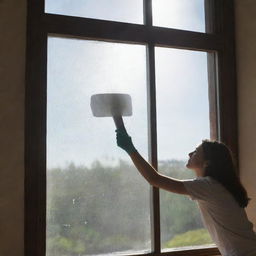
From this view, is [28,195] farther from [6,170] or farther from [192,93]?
[192,93]

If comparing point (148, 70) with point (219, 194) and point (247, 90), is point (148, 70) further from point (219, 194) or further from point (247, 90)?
point (219, 194)

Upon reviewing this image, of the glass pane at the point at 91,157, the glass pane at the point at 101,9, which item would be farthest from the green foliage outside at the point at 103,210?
the glass pane at the point at 101,9

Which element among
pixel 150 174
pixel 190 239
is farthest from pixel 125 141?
pixel 190 239

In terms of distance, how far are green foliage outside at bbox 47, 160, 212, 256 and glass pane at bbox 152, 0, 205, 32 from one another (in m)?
0.74

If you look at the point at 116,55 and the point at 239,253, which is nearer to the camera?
the point at 239,253

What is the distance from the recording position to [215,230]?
1.82 m

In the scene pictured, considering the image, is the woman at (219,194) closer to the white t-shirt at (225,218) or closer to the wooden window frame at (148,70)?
the white t-shirt at (225,218)

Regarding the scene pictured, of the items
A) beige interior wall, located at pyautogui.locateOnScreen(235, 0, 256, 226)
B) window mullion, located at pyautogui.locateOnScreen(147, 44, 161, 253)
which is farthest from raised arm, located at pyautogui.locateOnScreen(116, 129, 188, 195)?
beige interior wall, located at pyautogui.locateOnScreen(235, 0, 256, 226)

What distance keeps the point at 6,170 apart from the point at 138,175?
67 centimetres

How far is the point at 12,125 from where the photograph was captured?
178 centimetres

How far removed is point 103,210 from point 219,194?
1.87 feet

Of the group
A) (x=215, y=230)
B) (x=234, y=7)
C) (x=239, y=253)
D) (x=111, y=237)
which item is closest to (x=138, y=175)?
(x=111, y=237)

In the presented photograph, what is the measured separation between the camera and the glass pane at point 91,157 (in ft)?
6.35

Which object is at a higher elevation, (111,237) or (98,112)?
(98,112)
